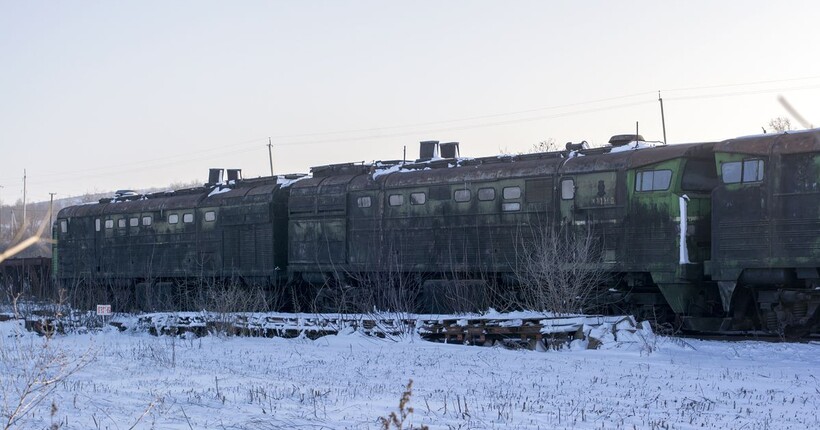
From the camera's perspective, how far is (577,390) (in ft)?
40.9

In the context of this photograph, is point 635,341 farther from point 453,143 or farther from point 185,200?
point 185,200

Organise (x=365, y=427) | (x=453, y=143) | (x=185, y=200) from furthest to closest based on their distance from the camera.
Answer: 1. (x=185, y=200)
2. (x=453, y=143)
3. (x=365, y=427)

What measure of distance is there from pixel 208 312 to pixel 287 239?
5.38 m

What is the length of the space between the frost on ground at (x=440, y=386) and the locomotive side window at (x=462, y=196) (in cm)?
478

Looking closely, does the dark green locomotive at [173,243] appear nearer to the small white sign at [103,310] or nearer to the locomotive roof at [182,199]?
the locomotive roof at [182,199]

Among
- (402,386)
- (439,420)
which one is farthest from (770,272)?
(439,420)

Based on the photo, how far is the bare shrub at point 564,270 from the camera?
19656mm

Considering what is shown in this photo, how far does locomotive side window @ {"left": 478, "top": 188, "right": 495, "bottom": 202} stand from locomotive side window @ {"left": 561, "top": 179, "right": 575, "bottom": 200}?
197cm

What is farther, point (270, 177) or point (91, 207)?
point (91, 207)

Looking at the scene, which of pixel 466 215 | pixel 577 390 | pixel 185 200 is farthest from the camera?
pixel 185 200

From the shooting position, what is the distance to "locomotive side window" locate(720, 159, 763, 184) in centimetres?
1781

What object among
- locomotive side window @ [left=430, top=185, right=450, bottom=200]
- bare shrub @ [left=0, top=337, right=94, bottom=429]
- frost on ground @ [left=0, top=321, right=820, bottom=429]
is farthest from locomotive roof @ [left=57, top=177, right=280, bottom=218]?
frost on ground @ [left=0, top=321, right=820, bottom=429]

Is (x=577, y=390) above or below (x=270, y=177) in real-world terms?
below

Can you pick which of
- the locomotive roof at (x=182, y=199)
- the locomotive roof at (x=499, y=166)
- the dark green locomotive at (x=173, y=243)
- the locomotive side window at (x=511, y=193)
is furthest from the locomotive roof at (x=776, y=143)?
the locomotive roof at (x=182, y=199)
